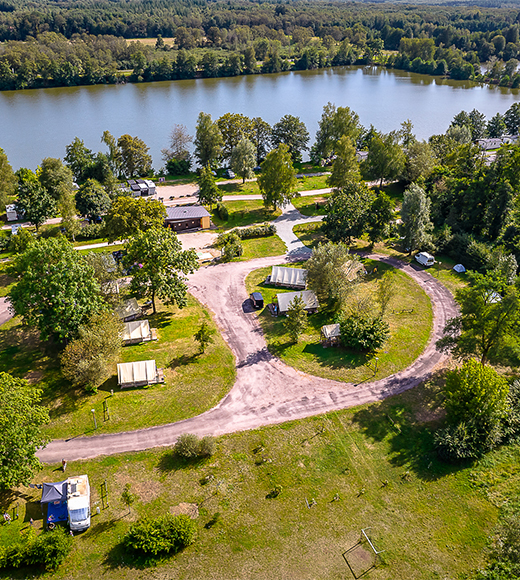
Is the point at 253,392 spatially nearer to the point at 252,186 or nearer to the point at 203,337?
the point at 203,337

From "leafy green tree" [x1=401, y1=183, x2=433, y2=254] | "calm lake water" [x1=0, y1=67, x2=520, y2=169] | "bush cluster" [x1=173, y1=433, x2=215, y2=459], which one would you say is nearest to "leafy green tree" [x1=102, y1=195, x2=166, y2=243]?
"bush cluster" [x1=173, y1=433, x2=215, y2=459]

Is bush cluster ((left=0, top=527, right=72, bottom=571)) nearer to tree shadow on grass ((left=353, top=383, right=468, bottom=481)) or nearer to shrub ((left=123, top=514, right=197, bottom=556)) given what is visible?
shrub ((left=123, top=514, right=197, bottom=556))

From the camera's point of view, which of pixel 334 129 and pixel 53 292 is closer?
pixel 53 292

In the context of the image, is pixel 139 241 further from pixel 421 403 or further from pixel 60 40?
pixel 60 40

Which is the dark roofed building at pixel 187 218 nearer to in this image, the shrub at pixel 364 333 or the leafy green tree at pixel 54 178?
the leafy green tree at pixel 54 178

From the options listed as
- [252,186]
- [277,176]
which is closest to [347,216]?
[277,176]

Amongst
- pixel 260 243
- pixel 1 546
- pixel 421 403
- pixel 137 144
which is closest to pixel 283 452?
pixel 421 403
